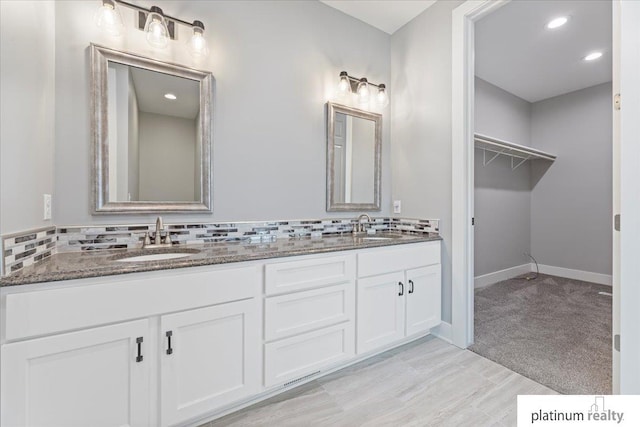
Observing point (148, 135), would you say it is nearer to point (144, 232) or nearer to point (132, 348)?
point (144, 232)

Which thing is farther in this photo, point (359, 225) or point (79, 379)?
point (359, 225)

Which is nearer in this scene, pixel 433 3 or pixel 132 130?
pixel 132 130

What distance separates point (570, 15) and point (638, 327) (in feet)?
8.27

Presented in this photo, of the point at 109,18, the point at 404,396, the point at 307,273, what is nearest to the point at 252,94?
the point at 109,18

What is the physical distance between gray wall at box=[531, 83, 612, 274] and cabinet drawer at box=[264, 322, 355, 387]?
3947 millimetres

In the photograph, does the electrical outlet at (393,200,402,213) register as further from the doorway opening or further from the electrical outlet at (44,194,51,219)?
the electrical outlet at (44,194,51,219)

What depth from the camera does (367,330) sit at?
1.76 metres

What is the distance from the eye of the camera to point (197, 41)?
5.46ft

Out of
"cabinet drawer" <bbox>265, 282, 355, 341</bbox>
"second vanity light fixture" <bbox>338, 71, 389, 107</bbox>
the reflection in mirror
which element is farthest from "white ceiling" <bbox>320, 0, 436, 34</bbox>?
A: "cabinet drawer" <bbox>265, 282, 355, 341</bbox>

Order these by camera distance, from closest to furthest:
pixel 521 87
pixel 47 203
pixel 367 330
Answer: pixel 47 203
pixel 367 330
pixel 521 87

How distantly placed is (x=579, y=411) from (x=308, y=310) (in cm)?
145

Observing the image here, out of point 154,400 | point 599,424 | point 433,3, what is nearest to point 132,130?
point 154,400

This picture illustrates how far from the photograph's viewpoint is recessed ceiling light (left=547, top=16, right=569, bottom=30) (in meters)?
2.34

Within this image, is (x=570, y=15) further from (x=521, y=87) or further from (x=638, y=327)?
(x=638, y=327)
